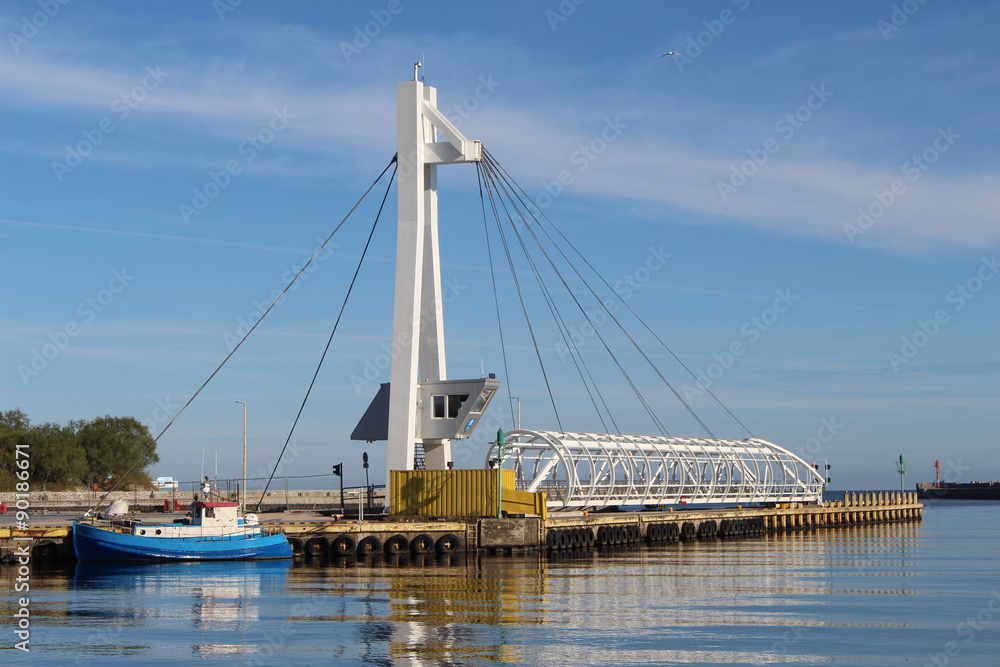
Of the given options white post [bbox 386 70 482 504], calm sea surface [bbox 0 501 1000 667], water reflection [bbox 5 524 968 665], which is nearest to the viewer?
calm sea surface [bbox 0 501 1000 667]

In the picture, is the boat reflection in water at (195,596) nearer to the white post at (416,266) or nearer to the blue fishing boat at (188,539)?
the blue fishing boat at (188,539)

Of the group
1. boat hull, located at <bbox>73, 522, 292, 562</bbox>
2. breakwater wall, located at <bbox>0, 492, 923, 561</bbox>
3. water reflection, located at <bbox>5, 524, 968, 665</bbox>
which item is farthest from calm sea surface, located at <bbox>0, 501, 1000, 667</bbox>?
breakwater wall, located at <bbox>0, 492, 923, 561</bbox>

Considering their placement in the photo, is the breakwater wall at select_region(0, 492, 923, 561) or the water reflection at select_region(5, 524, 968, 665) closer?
the water reflection at select_region(5, 524, 968, 665)

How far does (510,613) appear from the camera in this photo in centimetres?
2706

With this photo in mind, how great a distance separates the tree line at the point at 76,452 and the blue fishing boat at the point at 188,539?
148 feet

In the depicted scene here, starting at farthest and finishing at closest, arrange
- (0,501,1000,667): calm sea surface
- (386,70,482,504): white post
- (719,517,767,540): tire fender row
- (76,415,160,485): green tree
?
1. (76,415,160,485): green tree
2. (719,517,767,540): tire fender row
3. (386,70,482,504): white post
4. (0,501,1000,667): calm sea surface

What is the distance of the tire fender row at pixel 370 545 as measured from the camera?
1663 inches

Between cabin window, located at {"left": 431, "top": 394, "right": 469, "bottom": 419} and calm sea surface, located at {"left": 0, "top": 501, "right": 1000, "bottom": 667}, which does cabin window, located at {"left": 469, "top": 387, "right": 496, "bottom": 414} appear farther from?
calm sea surface, located at {"left": 0, "top": 501, "right": 1000, "bottom": 667}

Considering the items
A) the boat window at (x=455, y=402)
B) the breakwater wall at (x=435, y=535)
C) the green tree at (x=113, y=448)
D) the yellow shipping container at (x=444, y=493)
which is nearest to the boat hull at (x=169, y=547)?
the breakwater wall at (x=435, y=535)

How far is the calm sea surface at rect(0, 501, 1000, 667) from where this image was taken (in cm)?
2211

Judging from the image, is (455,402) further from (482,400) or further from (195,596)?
(195,596)

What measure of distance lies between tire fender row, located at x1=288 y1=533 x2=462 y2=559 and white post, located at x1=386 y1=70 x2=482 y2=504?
11.1 feet

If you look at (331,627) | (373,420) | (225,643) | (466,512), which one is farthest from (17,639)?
(373,420)

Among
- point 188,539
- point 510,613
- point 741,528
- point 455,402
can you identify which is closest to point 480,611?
point 510,613
